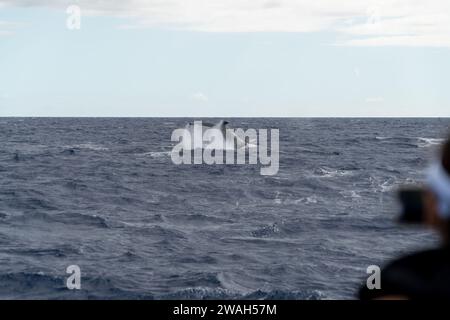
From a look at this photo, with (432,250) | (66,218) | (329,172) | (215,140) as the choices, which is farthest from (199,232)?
(215,140)

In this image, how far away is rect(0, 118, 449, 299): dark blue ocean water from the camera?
63.9 feet

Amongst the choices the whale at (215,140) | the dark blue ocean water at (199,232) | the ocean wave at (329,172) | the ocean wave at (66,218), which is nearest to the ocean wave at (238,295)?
the dark blue ocean water at (199,232)

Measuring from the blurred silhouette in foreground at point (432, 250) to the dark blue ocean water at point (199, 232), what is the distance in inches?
121

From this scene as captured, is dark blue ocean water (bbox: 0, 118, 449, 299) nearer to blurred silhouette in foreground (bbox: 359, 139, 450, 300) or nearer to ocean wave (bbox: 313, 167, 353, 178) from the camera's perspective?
ocean wave (bbox: 313, 167, 353, 178)

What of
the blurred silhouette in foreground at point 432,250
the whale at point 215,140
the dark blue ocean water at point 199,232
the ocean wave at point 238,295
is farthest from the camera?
the whale at point 215,140

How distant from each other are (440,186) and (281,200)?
114 feet

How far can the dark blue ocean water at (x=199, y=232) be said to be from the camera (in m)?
19.5

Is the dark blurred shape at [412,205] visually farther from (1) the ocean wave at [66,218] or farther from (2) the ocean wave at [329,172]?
(2) the ocean wave at [329,172]

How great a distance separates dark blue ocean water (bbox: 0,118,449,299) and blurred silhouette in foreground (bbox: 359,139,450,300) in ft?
10.1

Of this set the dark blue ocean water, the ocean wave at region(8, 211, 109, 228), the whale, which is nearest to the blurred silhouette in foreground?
the dark blue ocean water

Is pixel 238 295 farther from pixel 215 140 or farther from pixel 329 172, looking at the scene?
pixel 215 140

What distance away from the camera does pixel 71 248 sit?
23984 mm
